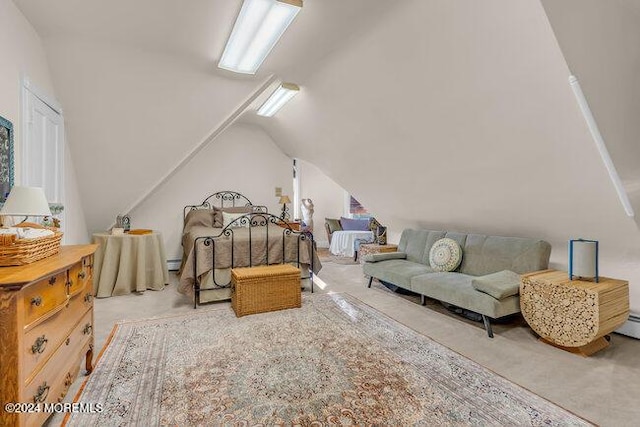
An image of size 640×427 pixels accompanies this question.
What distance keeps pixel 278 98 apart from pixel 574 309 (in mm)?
3661

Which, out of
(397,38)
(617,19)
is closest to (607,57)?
Answer: (617,19)

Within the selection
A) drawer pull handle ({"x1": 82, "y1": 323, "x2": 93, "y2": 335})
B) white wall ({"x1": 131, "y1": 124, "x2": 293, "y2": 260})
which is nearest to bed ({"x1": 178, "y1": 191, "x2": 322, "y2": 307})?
white wall ({"x1": 131, "y1": 124, "x2": 293, "y2": 260})

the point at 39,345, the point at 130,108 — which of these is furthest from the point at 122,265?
the point at 39,345

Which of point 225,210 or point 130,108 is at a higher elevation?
point 130,108

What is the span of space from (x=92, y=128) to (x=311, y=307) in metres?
2.95

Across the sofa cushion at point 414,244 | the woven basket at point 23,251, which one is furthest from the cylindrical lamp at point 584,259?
the woven basket at point 23,251

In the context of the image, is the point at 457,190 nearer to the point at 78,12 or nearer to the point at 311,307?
the point at 311,307

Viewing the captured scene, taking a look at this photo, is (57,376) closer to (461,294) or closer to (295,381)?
(295,381)

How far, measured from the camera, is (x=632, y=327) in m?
2.63

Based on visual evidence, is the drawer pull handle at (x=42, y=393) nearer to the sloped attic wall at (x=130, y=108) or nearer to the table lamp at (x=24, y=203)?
the table lamp at (x=24, y=203)

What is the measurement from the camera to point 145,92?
3105 millimetres

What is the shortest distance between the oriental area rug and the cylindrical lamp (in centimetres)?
114

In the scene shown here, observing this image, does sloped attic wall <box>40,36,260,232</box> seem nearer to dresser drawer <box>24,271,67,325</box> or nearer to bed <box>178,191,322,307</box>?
bed <box>178,191,322,307</box>

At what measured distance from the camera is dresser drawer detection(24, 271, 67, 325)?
1204 mm
